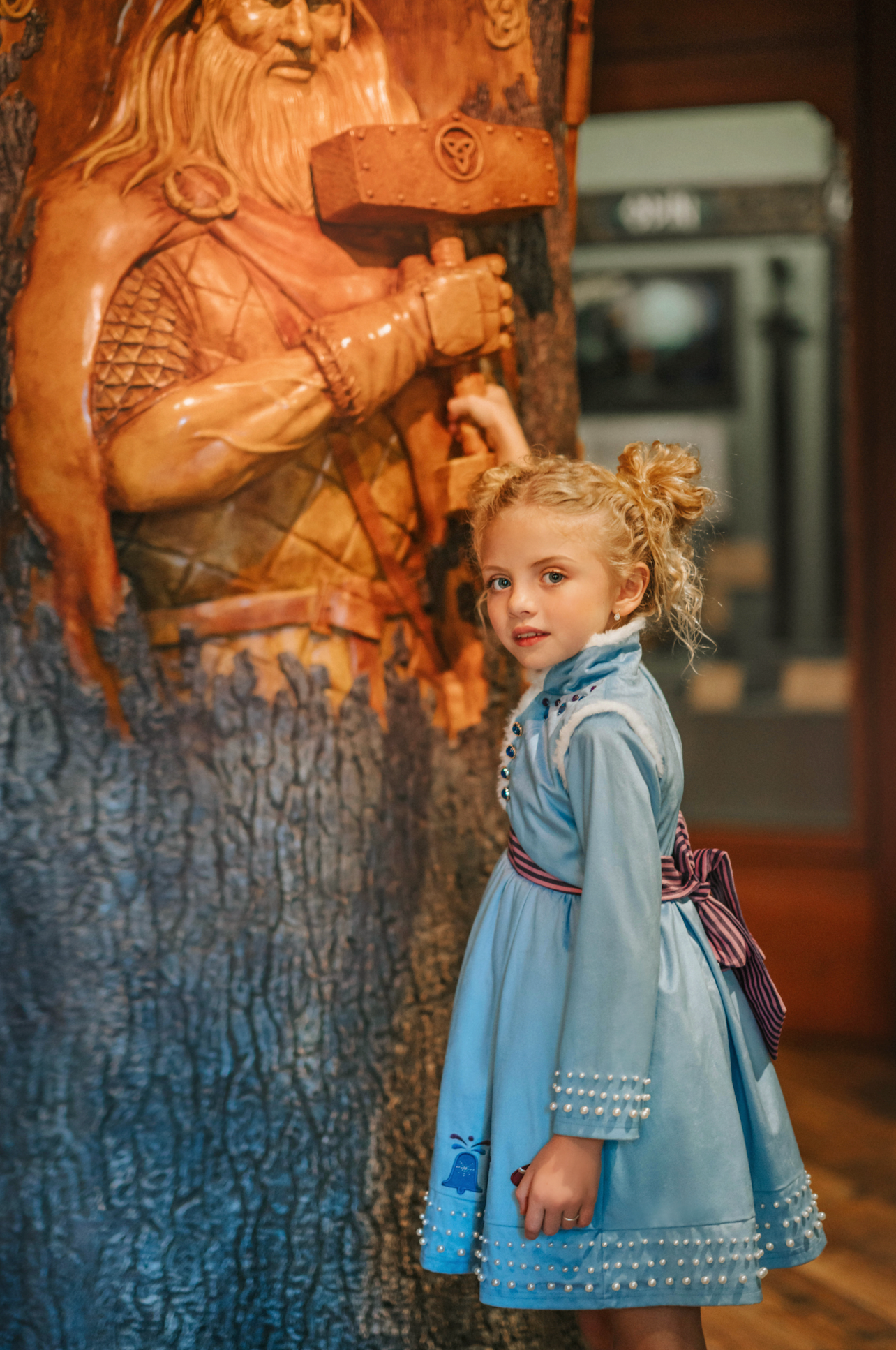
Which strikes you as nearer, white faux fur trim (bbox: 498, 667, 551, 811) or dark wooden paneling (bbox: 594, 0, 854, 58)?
white faux fur trim (bbox: 498, 667, 551, 811)

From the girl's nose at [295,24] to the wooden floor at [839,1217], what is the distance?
2412 millimetres

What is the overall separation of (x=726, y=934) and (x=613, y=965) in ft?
0.78

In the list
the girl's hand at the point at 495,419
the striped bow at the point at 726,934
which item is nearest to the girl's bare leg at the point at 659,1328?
the striped bow at the point at 726,934

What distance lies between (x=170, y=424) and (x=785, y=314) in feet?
9.04

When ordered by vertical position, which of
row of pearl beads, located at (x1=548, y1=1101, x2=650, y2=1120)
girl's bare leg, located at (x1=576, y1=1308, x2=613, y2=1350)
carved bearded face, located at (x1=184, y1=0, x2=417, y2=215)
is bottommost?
girl's bare leg, located at (x1=576, y1=1308, x2=613, y2=1350)

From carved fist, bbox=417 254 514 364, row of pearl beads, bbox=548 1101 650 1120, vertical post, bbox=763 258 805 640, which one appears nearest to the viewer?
row of pearl beads, bbox=548 1101 650 1120

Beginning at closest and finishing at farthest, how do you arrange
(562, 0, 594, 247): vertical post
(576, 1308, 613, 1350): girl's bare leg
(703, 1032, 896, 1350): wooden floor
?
1. (576, 1308, 613, 1350): girl's bare leg
2. (562, 0, 594, 247): vertical post
3. (703, 1032, 896, 1350): wooden floor

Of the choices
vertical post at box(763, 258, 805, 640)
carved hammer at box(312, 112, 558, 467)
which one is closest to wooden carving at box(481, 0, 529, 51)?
carved hammer at box(312, 112, 558, 467)

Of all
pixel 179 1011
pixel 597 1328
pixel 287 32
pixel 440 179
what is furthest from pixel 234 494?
pixel 597 1328

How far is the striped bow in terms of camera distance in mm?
1412

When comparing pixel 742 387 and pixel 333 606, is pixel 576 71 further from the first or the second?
pixel 742 387

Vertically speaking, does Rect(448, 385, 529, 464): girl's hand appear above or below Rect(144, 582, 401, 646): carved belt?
above

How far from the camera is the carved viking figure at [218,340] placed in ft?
5.37

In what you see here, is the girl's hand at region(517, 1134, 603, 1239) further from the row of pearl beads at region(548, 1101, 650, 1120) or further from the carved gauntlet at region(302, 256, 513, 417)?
the carved gauntlet at region(302, 256, 513, 417)
